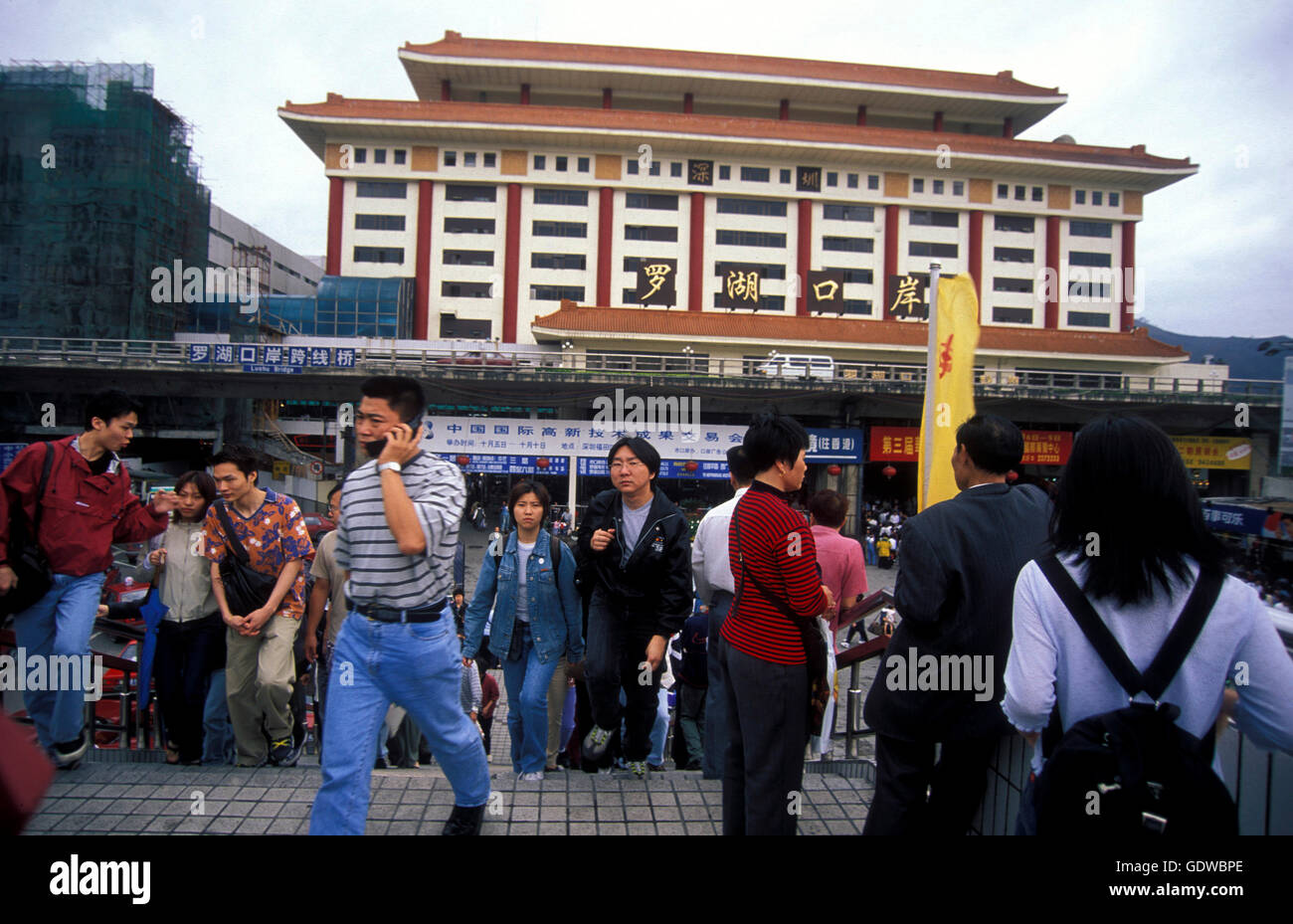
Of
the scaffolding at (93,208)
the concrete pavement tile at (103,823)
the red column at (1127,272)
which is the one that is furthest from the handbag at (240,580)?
the red column at (1127,272)

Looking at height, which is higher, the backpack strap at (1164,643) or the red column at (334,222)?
the red column at (334,222)

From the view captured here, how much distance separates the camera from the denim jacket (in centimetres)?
374

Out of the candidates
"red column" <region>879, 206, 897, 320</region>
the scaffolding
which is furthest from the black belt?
"red column" <region>879, 206, 897, 320</region>

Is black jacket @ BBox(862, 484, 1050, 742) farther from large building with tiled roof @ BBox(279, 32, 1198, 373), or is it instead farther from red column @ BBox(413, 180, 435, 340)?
red column @ BBox(413, 180, 435, 340)

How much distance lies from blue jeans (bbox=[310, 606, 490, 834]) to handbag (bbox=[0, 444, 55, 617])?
6.45 ft

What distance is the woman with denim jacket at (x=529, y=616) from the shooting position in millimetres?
3680

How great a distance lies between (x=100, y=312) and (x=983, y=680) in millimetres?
30787

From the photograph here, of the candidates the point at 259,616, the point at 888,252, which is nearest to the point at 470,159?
the point at 888,252

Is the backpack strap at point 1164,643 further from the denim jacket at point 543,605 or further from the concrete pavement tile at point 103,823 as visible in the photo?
the concrete pavement tile at point 103,823

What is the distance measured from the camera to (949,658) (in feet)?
7.72

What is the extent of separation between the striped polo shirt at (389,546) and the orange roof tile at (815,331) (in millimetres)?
28894

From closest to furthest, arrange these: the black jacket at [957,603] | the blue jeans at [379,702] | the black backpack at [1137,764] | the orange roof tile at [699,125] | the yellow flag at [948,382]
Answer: the black backpack at [1137,764] → the black jacket at [957,603] → the blue jeans at [379,702] → the yellow flag at [948,382] → the orange roof tile at [699,125]

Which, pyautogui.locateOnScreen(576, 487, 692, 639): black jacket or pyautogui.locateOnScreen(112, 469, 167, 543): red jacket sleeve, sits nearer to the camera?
pyautogui.locateOnScreen(576, 487, 692, 639): black jacket

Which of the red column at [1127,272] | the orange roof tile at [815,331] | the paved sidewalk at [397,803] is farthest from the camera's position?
the red column at [1127,272]
